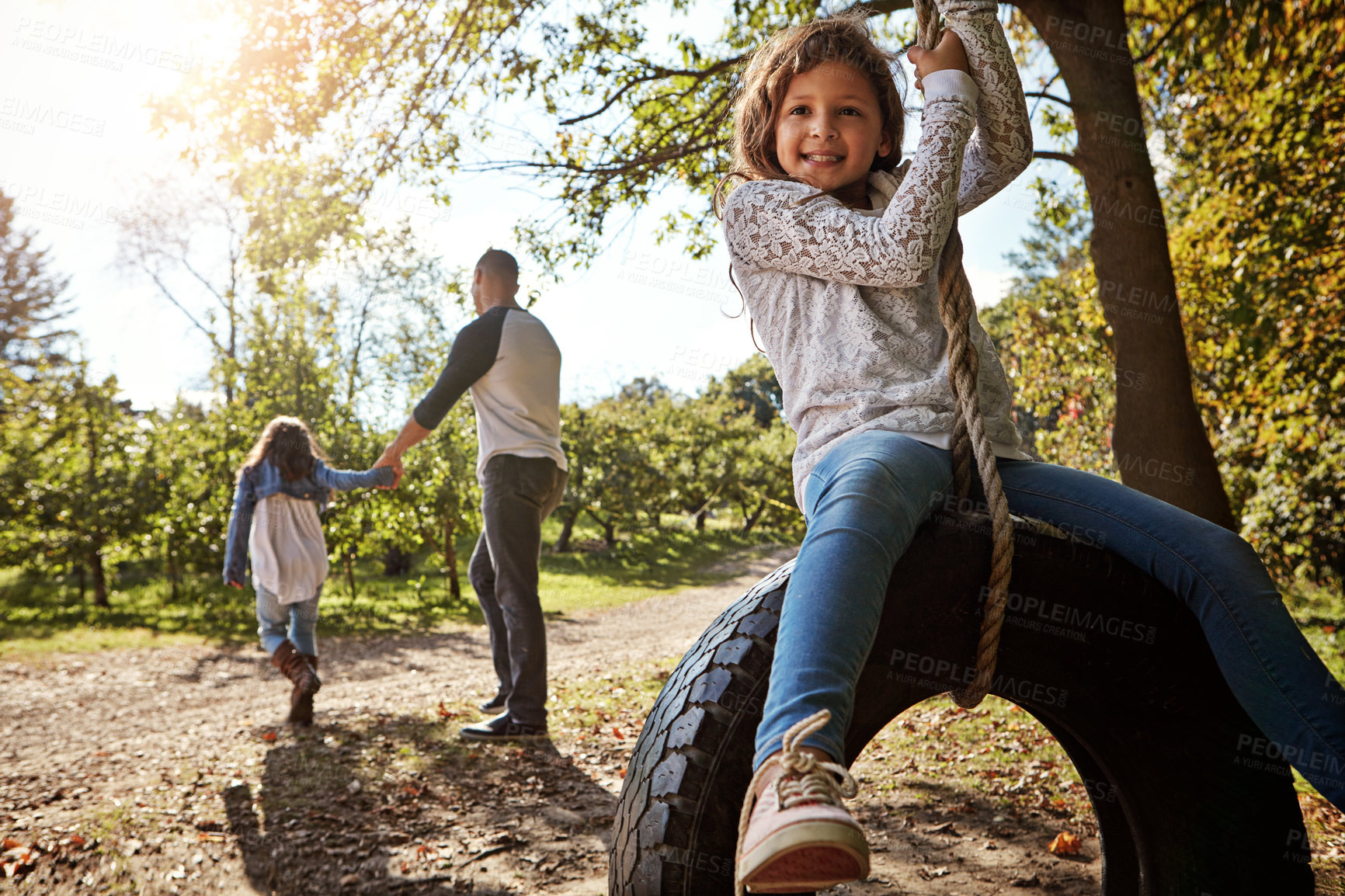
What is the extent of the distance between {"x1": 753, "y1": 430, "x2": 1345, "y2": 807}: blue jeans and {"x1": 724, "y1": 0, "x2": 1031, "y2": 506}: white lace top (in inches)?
6.1

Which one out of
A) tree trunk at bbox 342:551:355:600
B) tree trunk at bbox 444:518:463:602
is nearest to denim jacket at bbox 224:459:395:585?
tree trunk at bbox 342:551:355:600

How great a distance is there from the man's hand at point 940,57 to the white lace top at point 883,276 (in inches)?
1.2

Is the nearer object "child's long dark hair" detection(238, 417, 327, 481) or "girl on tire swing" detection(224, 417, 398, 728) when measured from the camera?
"girl on tire swing" detection(224, 417, 398, 728)

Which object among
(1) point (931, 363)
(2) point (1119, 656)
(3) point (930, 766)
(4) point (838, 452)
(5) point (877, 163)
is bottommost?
(3) point (930, 766)

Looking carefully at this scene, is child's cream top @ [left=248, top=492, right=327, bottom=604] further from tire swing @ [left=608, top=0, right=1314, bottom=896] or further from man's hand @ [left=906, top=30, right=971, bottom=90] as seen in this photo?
man's hand @ [left=906, top=30, right=971, bottom=90]

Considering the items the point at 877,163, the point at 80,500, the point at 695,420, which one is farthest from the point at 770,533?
the point at 877,163

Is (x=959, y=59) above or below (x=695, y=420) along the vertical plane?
below

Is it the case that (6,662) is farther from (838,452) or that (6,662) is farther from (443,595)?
(838,452)

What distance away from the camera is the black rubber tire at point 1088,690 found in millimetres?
1489

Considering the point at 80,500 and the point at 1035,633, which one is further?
the point at 80,500

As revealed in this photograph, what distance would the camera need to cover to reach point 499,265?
15.6 feet

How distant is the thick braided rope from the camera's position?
59.7 inches

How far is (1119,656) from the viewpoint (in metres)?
1.56

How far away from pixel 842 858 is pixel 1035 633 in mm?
680
